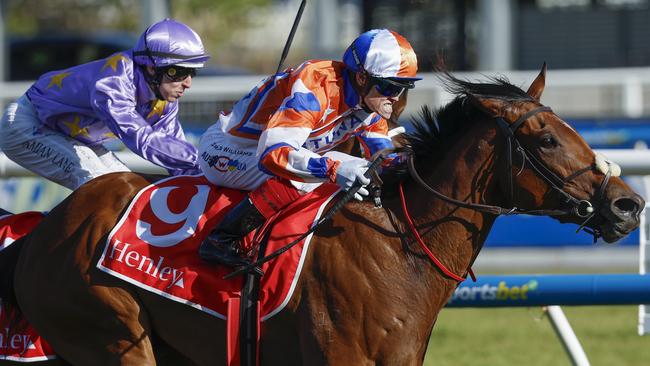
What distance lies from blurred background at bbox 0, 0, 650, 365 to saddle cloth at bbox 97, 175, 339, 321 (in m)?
0.91

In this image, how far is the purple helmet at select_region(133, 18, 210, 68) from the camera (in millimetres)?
5082

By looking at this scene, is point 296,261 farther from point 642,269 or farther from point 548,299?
point 642,269

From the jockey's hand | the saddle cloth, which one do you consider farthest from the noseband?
the saddle cloth

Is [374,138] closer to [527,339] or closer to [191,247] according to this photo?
[191,247]

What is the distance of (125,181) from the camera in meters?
4.73

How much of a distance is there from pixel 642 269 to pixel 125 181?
8.82 ft

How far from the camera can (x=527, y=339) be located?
24.9 feet

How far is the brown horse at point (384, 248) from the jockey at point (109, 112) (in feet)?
1.48

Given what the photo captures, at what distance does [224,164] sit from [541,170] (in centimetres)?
125

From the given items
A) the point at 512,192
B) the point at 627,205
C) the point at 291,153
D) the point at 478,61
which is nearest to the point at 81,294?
the point at 291,153

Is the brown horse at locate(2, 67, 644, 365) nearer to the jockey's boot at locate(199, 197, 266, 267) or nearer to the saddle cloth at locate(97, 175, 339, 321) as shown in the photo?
the saddle cloth at locate(97, 175, 339, 321)

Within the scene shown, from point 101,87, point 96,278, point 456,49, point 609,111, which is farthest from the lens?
point 456,49

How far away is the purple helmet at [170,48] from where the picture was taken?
5082 mm

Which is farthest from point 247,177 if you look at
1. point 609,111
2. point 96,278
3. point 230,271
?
point 609,111
